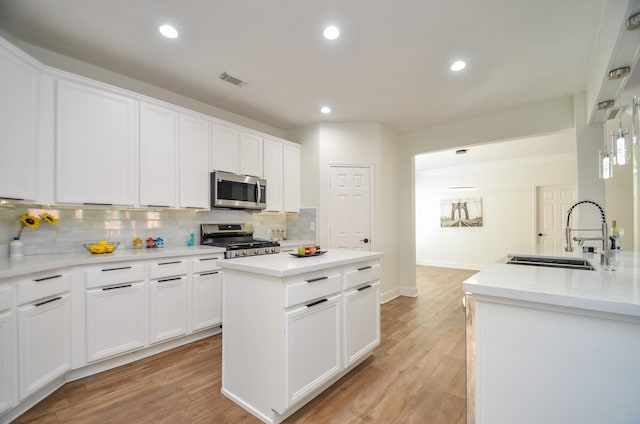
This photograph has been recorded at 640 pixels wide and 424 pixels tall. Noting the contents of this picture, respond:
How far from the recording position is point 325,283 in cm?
200

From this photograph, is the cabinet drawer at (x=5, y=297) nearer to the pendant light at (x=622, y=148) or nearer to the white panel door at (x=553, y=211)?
the pendant light at (x=622, y=148)

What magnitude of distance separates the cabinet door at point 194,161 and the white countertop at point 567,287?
2974 mm

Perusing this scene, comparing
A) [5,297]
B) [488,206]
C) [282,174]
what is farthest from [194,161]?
[488,206]

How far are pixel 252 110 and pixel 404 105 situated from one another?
2.13m

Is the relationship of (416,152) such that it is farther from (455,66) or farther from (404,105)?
(455,66)

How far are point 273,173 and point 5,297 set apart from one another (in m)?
3.02

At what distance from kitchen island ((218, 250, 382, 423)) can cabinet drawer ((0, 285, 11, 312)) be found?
1250 millimetres

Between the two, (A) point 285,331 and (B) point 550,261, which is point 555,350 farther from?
(B) point 550,261

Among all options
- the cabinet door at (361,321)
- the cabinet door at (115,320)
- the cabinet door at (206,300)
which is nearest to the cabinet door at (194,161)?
the cabinet door at (206,300)

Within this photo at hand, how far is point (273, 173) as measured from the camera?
13.9 ft

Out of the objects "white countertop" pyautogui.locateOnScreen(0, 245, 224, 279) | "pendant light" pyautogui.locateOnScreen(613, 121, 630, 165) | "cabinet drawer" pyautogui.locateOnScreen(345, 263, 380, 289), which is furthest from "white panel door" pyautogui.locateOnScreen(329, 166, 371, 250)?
"pendant light" pyautogui.locateOnScreen(613, 121, 630, 165)

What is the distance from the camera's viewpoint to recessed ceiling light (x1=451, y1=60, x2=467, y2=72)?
2746 mm

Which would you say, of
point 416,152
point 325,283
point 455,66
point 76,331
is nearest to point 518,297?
point 325,283

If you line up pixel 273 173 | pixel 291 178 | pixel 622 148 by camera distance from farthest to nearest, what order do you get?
pixel 291 178 → pixel 273 173 → pixel 622 148
